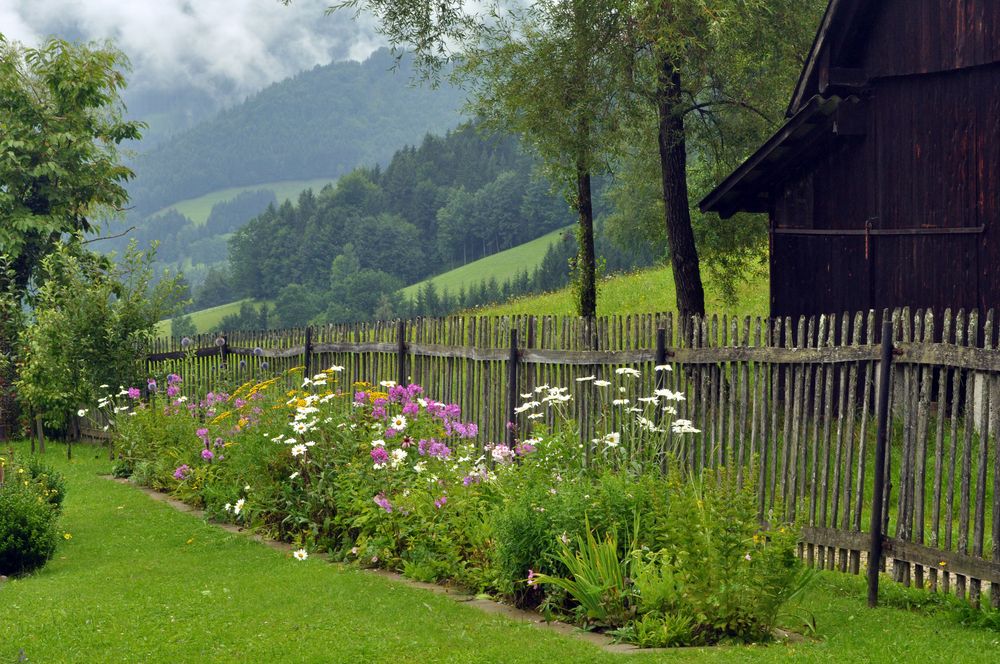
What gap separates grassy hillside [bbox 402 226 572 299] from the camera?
366ft

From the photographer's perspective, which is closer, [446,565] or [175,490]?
[446,565]

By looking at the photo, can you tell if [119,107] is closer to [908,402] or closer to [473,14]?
[473,14]

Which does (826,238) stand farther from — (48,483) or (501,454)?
(48,483)

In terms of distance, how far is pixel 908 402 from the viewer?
26.6 ft

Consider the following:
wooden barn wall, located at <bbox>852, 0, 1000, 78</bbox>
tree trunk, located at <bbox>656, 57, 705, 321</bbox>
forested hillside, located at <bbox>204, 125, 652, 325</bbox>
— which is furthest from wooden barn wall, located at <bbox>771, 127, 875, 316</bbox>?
forested hillside, located at <bbox>204, 125, 652, 325</bbox>

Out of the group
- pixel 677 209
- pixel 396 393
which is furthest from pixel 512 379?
pixel 677 209

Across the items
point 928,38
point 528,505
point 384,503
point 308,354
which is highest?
point 928,38

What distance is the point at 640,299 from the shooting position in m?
35.7

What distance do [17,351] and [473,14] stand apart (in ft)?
36.1

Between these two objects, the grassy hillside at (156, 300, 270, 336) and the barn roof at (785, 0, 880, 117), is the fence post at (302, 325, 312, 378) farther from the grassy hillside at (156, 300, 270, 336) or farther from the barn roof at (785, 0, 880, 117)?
the grassy hillside at (156, 300, 270, 336)

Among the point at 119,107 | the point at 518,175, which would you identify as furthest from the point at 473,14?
the point at 518,175

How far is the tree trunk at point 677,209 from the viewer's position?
745 inches

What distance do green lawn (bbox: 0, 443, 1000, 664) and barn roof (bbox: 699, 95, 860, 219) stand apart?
8.38m

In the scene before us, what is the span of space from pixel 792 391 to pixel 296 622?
5.32 metres
